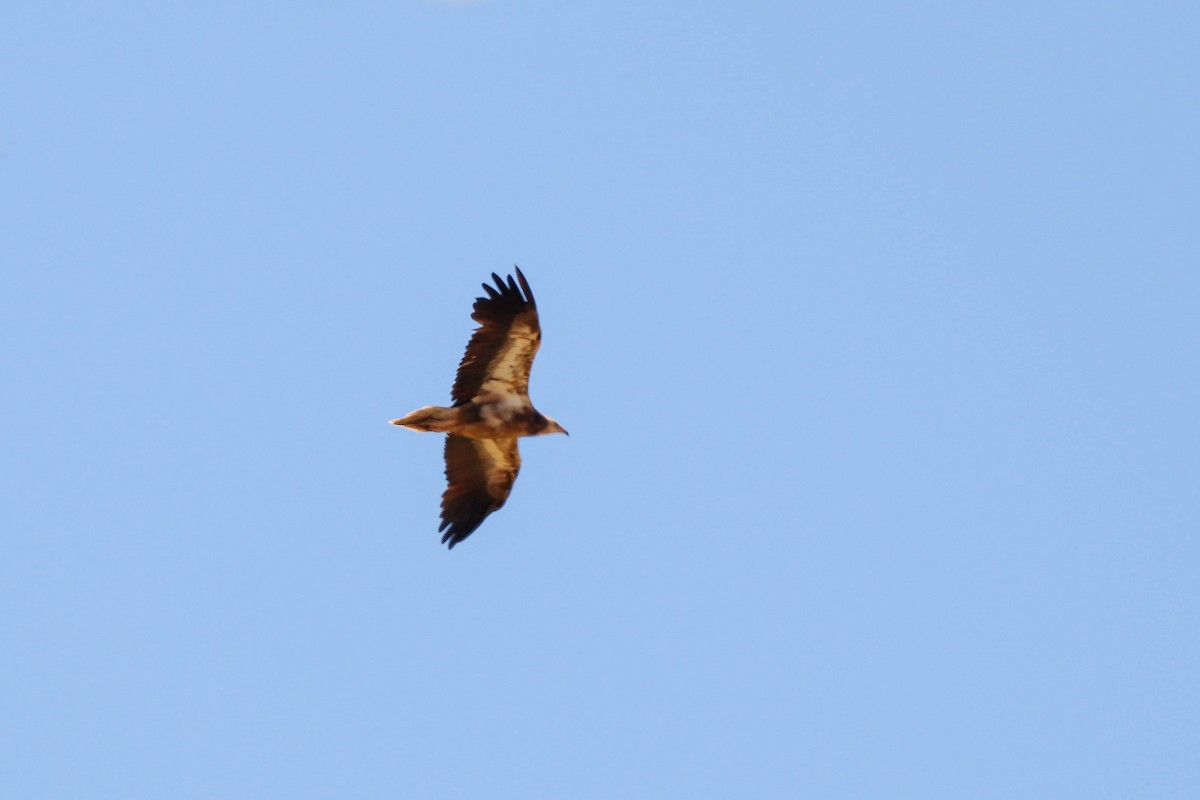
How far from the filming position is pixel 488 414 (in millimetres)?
26141

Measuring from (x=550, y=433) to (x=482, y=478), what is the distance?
1227mm

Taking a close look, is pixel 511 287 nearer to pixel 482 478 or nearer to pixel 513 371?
pixel 513 371

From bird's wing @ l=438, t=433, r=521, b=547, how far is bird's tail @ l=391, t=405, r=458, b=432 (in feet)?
3.56

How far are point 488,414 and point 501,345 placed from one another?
3.17 ft

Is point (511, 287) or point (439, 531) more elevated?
point (511, 287)

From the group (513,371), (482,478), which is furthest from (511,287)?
(482,478)

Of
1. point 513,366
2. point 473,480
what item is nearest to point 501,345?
point 513,366

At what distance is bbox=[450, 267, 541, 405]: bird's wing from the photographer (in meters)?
25.8

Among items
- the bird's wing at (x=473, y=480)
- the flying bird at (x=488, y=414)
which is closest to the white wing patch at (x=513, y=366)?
the flying bird at (x=488, y=414)

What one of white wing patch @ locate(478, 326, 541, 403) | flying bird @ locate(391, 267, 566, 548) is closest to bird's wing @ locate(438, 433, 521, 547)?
flying bird @ locate(391, 267, 566, 548)

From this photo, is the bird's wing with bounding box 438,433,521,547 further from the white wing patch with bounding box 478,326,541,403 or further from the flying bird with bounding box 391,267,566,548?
the white wing patch with bounding box 478,326,541,403

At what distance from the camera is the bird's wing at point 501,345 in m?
25.8

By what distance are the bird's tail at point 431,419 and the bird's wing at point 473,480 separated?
42.7 inches

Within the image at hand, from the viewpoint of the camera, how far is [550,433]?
88.3 ft
